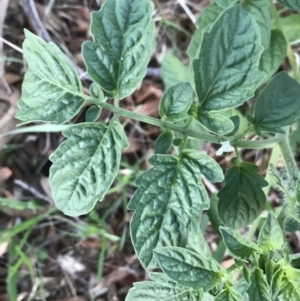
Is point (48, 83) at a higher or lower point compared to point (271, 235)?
higher

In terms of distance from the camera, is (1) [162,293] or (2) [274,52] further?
(2) [274,52]

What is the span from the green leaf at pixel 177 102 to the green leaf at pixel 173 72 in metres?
0.64

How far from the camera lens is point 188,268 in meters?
0.96

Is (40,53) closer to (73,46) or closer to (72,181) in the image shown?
(72,181)

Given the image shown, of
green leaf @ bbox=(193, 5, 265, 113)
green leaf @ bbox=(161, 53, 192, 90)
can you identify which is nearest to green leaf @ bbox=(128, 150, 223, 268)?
green leaf @ bbox=(193, 5, 265, 113)

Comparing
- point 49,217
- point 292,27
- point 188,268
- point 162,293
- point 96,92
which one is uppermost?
point 96,92

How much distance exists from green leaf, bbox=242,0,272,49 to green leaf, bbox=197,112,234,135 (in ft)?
1.26

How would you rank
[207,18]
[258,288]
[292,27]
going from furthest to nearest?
[292,27] → [207,18] → [258,288]

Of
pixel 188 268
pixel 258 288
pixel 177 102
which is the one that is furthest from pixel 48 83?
pixel 258 288

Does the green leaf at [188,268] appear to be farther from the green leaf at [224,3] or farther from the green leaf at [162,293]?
the green leaf at [224,3]

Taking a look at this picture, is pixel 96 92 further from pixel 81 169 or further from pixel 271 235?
pixel 271 235

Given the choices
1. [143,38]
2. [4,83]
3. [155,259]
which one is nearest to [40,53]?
[143,38]

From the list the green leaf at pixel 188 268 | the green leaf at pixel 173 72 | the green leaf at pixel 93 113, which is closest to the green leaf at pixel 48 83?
the green leaf at pixel 93 113

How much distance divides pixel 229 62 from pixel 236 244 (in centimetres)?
34
